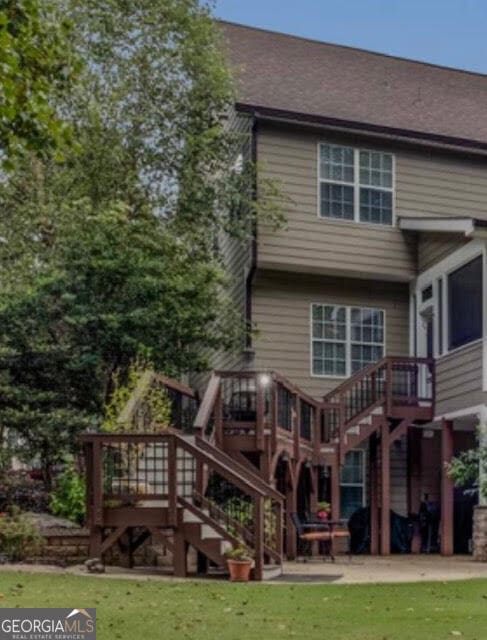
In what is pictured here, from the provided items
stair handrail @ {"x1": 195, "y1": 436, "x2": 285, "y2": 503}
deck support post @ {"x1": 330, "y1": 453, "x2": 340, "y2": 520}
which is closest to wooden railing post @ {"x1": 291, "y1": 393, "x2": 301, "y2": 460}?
deck support post @ {"x1": 330, "y1": 453, "x2": 340, "y2": 520}

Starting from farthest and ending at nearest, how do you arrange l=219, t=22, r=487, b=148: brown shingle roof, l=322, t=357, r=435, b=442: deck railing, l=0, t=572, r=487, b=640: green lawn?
l=219, t=22, r=487, b=148: brown shingle roof
l=322, t=357, r=435, b=442: deck railing
l=0, t=572, r=487, b=640: green lawn

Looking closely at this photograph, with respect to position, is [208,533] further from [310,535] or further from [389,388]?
[389,388]

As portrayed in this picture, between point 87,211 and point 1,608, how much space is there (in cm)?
1077

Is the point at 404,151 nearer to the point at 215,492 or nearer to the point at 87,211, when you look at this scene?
the point at 87,211

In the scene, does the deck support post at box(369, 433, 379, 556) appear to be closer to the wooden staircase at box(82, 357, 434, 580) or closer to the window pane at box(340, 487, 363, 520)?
the wooden staircase at box(82, 357, 434, 580)

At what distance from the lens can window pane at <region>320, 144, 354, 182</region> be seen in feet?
59.5

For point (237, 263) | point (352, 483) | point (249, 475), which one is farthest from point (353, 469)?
point (249, 475)

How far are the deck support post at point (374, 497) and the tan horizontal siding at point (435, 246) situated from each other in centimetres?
324

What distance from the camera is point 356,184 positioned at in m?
18.3

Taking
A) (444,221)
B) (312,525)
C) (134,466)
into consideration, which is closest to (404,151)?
(444,221)

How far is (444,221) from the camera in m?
16.7

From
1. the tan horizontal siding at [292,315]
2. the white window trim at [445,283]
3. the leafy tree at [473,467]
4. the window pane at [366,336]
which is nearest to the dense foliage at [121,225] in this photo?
the tan horizontal siding at [292,315]

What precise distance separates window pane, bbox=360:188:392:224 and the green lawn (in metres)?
9.06

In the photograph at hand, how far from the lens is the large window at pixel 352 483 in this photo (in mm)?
18281
